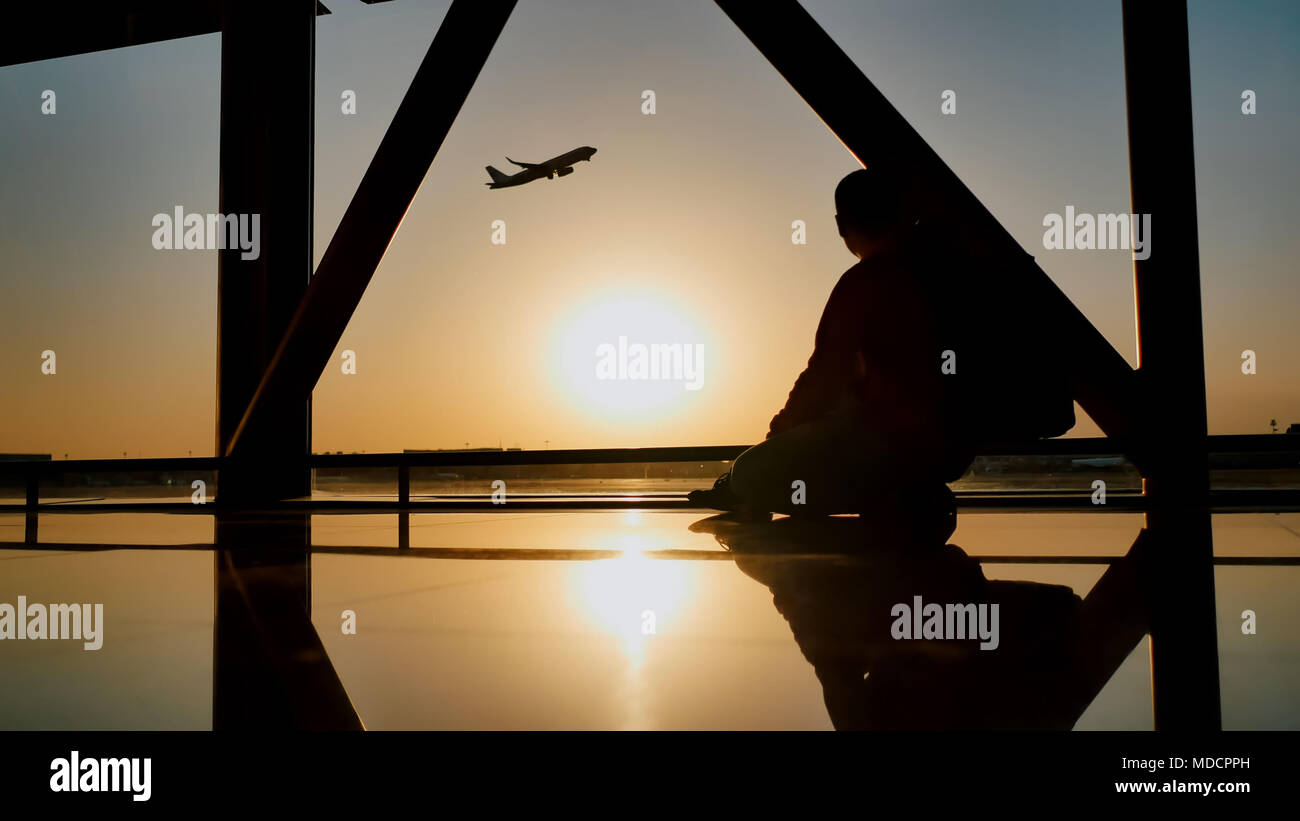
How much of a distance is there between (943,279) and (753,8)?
264 centimetres

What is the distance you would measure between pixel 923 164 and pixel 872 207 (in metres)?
1.79

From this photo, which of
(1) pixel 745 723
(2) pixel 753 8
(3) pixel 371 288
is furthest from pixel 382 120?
(1) pixel 745 723

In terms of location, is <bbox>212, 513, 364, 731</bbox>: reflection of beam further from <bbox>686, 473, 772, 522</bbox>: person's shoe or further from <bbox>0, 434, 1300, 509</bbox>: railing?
<bbox>0, 434, 1300, 509</bbox>: railing

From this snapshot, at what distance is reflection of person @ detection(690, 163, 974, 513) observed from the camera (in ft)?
7.86

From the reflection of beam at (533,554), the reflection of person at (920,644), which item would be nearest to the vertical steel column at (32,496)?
the reflection of beam at (533,554)

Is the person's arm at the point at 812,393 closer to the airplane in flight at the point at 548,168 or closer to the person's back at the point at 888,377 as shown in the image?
the person's back at the point at 888,377

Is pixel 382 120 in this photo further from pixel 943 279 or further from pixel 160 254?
pixel 943 279

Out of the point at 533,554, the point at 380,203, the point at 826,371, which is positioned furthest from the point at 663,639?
the point at 380,203

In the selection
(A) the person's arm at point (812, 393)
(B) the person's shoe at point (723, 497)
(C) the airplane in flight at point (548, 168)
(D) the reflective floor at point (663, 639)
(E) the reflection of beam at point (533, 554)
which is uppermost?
(C) the airplane in flight at point (548, 168)

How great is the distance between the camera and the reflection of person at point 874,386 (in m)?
2.39

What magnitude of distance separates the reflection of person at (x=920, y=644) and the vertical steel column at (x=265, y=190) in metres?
4.79

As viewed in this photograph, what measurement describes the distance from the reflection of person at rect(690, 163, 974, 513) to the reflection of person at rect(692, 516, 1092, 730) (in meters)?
0.40

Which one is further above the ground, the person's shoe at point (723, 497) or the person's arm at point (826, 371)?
the person's arm at point (826, 371)

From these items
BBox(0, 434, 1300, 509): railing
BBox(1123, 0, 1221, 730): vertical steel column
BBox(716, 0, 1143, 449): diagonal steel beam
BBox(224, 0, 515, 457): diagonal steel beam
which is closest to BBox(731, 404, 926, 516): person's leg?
BBox(0, 434, 1300, 509): railing
